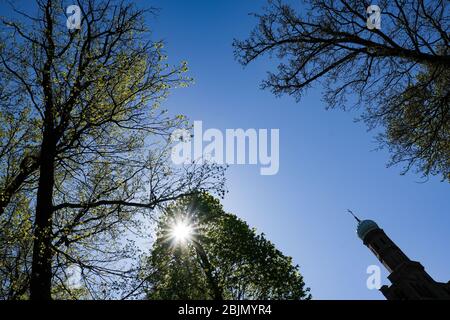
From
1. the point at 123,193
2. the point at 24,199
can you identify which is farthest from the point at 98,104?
the point at 24,199

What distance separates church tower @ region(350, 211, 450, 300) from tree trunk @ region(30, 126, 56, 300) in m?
43.7

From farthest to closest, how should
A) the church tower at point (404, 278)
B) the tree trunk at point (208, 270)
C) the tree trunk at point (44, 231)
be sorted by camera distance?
the church tower at point (404, 278), the tree trunk at point (208, 270), the tree trunk at point (44, 231)

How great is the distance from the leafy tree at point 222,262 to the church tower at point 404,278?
32.1 m

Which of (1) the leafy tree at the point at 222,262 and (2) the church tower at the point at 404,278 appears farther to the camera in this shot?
(2) the church tower at the point at 404,278

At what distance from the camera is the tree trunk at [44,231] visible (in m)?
6.29

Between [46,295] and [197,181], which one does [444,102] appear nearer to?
[197,181]

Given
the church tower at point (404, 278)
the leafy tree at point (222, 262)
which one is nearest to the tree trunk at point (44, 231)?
the leafy tree at point (222, 262)

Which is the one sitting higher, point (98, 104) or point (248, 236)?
point (98, 104)

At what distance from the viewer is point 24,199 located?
1025 cm

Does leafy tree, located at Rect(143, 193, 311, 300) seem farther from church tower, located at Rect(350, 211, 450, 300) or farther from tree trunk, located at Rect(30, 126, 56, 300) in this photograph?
church tower, located at Rect(350, 211, 450, 300)

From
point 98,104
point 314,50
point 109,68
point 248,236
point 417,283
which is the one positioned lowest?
point 417,283

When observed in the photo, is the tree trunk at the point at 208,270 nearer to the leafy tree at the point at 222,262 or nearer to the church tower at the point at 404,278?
the leafy tree at the point at 222,262
